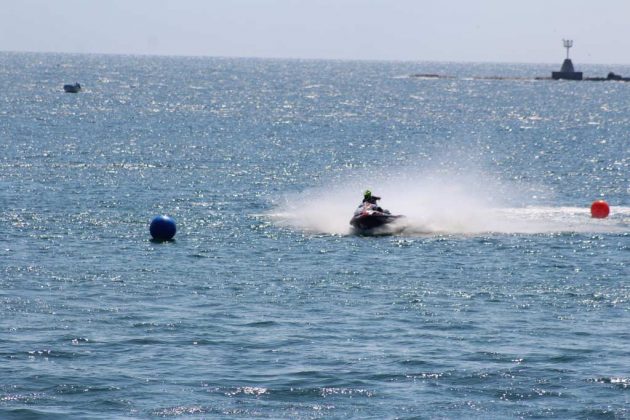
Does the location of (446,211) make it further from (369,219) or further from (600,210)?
(600,210)

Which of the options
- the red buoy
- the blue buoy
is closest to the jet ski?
the blue buoy

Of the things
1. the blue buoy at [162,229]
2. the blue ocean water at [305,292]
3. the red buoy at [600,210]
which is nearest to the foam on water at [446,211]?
the blue ocean water at [305,292]

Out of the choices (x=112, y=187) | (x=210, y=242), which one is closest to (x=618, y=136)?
(x=112, y=187)

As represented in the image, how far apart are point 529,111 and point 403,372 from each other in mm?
161983

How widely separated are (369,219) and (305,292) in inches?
551

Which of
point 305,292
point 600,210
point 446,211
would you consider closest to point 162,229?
point 305,292

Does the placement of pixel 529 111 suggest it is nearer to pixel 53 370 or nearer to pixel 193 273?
pixel 193 273

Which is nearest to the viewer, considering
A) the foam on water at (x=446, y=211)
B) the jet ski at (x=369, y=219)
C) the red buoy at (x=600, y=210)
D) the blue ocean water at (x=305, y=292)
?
the blue ocean water at (x=305, y=292)

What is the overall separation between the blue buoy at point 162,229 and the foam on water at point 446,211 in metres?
7.28

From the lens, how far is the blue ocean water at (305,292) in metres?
32.4

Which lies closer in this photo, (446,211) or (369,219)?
(369,219)

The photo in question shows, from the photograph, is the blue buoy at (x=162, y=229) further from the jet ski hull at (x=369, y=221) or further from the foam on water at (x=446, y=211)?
the jet ski hull at (x=369, y=221)

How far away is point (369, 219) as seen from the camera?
58.4 metres

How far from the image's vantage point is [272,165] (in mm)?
97562
